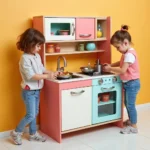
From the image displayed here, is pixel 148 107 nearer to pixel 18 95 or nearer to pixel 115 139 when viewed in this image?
pixel 115 139

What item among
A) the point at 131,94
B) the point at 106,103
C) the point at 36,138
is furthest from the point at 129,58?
the point at 36,138

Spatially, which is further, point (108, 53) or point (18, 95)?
point (108, 53)

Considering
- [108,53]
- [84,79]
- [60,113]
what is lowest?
[60,113]

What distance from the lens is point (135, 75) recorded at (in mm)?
2926

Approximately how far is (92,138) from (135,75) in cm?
76

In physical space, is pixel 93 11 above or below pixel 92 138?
above

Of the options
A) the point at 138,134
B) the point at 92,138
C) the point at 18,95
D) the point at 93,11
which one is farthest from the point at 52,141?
the point at 93,11

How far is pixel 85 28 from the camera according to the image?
9.89 feet

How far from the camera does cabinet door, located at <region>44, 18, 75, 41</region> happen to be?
9.17 feet

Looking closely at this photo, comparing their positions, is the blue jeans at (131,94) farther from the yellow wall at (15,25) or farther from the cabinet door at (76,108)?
the yellow wall at (15,25)

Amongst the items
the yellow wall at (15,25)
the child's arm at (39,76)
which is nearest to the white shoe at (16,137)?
the yellow wall at (15,25)

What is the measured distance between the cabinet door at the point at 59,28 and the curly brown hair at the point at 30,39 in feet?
0.56

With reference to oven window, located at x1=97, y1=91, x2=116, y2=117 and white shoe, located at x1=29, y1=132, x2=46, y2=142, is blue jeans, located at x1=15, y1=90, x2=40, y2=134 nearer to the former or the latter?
white shoe, located at x1=29, y1=132, x2=46, y2=142

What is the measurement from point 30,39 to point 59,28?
50 cm
